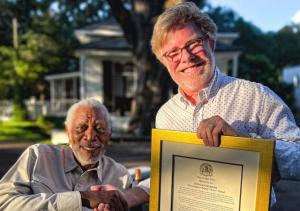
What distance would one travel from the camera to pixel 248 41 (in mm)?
42469

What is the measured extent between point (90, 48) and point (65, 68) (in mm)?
15117

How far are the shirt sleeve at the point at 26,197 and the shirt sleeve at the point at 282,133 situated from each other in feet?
3.16

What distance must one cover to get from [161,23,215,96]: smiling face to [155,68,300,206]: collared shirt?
58 millimetres

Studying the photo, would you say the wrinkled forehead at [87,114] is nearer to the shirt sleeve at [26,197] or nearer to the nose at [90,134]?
the nose at [90,134]

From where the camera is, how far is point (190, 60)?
61.6 inches

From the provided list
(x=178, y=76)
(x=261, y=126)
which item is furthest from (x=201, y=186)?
(x=178, y=76)

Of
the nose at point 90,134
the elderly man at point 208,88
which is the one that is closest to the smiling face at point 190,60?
the elderly man at point 208,88

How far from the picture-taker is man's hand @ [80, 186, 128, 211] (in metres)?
1.78

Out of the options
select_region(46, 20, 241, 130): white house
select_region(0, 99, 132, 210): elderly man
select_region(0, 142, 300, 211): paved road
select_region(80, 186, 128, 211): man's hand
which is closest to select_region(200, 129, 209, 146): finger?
select_region(80, 186, 128, 211): man's hand

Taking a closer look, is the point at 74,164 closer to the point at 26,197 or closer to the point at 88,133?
the point at 88,133

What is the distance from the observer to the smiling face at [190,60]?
1559 mm

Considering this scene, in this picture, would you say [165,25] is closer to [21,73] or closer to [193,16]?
[193,16]

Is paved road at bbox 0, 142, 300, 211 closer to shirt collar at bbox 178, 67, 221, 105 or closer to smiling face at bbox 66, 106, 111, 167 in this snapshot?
smiling face at bbox 66, 106, 111, 167

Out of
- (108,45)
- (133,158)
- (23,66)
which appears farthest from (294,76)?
(133,158)
